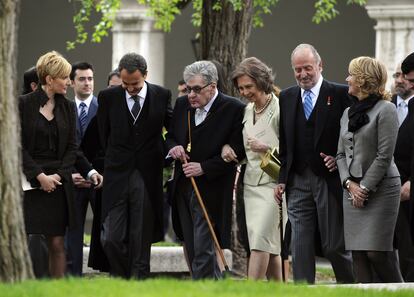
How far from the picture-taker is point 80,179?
1329cm

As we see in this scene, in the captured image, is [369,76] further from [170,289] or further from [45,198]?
[170,289]

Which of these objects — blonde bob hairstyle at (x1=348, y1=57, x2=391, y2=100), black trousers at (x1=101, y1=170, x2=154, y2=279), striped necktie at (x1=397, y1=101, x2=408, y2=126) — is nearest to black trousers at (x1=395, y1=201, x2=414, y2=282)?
striped necktie at (x1=397, y1=101, x2=408, y2=126)

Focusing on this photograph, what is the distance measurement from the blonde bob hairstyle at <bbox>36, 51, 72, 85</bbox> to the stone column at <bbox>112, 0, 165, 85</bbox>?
11.1m

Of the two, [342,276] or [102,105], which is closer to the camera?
[342,276]

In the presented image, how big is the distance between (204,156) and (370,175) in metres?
1.69

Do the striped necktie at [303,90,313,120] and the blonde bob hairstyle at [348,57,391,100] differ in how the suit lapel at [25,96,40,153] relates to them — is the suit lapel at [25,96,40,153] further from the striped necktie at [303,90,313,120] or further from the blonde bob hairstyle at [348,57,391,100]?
the blonde bob hairstyle at [348,57,391,100]

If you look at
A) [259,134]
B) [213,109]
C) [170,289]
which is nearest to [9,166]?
[170,289]

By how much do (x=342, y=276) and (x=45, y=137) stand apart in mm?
2771

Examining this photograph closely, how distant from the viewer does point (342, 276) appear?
1203cm

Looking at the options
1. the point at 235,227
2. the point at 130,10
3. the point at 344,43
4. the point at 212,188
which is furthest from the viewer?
the point at 344,43

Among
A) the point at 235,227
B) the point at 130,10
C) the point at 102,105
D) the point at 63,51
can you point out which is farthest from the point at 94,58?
the point at 102,105

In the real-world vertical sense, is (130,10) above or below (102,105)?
above

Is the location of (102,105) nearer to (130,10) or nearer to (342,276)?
(342,276)

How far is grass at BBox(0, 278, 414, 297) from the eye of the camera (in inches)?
332
